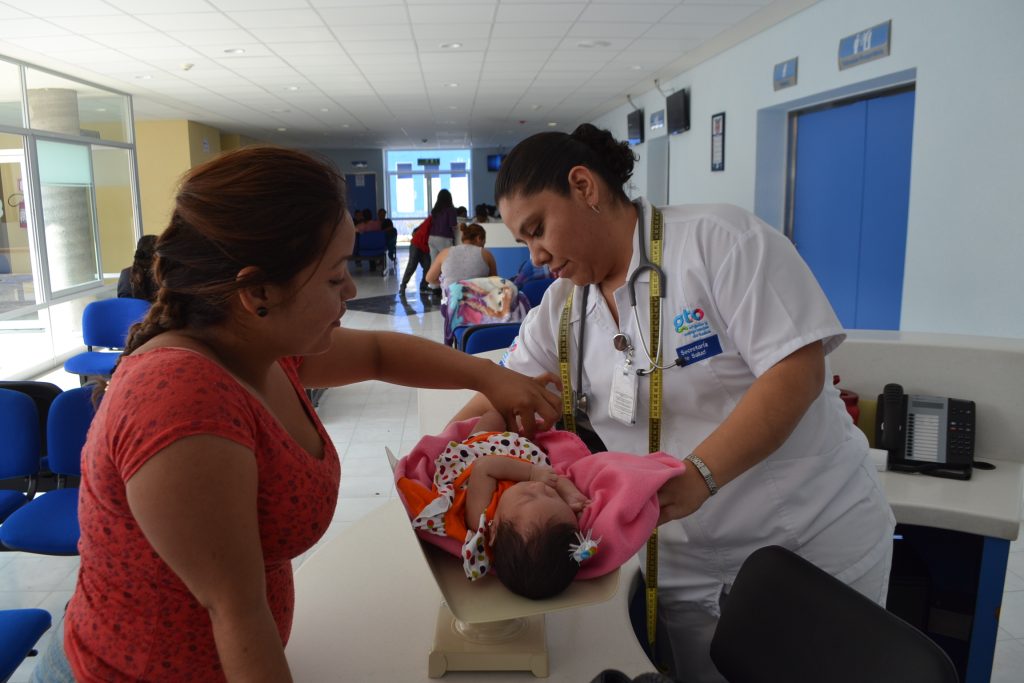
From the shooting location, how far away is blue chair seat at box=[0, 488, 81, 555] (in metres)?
2.45

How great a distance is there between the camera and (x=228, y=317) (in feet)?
3.01

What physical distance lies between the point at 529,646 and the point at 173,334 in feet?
2.39

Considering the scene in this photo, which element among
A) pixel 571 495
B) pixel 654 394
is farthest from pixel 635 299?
pixel 571 495

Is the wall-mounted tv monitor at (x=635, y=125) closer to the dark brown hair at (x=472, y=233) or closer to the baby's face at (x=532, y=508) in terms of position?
the dark brown hair at (x=472, y=233)

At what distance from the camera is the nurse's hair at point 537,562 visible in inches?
42.1

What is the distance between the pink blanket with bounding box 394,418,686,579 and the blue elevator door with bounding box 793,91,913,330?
16.7 ft

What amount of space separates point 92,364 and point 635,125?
8.62 meters

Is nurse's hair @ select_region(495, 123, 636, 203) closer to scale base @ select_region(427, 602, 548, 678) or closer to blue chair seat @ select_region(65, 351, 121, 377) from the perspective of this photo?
scale base @ select_region(427, 602, 548, 678)

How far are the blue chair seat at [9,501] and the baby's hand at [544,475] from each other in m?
2.32

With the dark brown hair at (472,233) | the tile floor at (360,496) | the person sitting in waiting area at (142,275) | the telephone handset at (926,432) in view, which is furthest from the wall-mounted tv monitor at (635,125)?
the telephone handset at (926,432)

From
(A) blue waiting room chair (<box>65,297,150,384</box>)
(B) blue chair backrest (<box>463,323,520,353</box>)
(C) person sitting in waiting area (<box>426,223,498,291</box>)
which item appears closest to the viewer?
(B) blue chair backrest (<box>463,323,520,353</box>)

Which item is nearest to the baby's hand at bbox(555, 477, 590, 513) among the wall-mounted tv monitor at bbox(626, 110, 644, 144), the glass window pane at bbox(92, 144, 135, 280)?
the glass window pane at bbox(92, 144, 135, 280)

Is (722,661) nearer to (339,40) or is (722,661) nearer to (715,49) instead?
(339,40)

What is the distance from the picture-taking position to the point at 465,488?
4.43 ft
